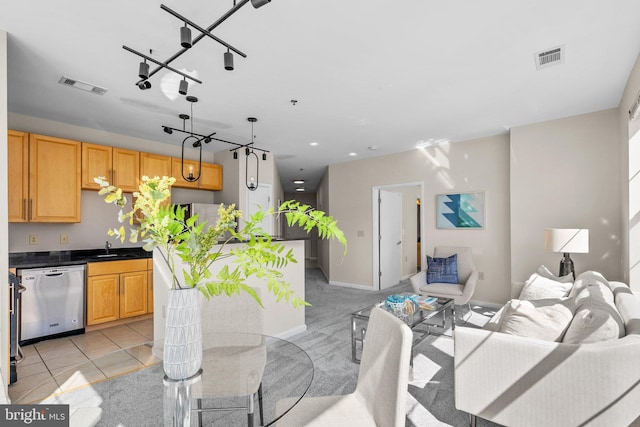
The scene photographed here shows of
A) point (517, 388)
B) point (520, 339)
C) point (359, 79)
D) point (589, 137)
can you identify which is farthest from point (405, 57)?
point (589, 137)

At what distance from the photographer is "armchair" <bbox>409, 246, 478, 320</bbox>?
4047mm

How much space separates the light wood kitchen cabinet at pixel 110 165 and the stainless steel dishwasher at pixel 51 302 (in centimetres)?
119

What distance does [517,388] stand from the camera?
165cm

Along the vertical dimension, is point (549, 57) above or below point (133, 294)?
above

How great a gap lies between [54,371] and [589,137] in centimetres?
617

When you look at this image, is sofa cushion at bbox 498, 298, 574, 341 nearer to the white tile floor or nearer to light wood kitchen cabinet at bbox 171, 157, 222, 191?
the white tile floor

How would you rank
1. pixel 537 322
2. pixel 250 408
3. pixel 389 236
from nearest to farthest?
pixel 250 408 → pixel 537 322 → pixel 389 236

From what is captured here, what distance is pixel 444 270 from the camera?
177 inches

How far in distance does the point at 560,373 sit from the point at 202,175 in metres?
5.13

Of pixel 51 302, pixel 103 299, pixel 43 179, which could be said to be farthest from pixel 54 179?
pixel 103 299

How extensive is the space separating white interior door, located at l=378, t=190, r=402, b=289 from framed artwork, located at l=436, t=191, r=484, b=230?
1353mm

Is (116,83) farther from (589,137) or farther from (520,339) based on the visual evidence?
(589,137)

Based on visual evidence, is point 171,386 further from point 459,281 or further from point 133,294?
point 459,281

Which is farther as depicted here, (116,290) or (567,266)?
(116,290)
